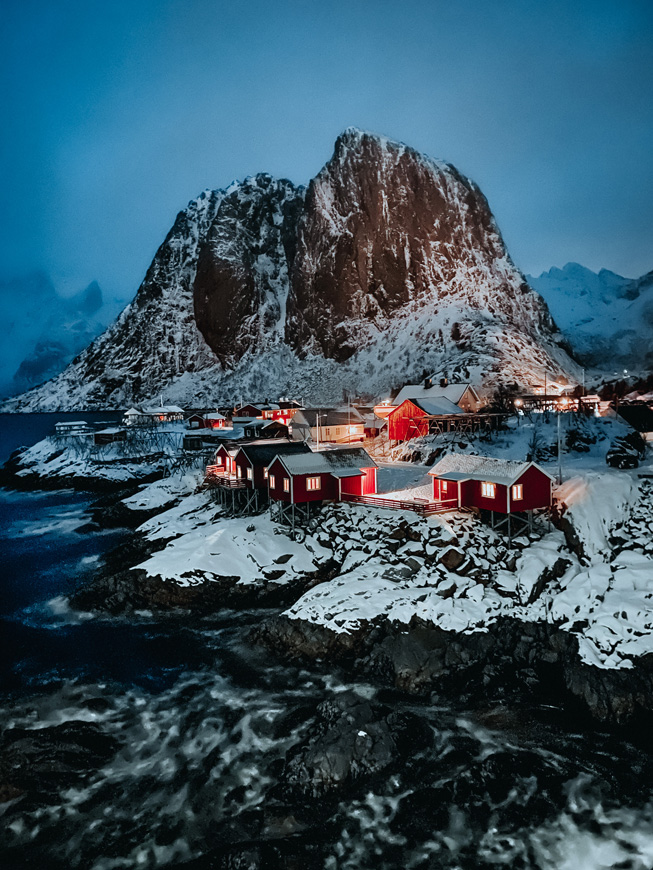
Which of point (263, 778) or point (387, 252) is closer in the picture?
point (263, 778)

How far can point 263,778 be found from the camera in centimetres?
1902

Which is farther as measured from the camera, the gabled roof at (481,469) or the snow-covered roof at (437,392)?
the snow-covered roof at (437,392)

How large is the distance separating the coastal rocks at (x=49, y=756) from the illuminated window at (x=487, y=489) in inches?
981

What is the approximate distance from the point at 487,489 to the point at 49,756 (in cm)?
2719

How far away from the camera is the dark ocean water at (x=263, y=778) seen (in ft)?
52.6

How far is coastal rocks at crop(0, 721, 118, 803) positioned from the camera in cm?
1838

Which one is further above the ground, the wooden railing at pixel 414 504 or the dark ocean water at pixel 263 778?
the wooden railing at pixel 414 504

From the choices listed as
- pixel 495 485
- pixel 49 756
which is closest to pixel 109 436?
pixel 495 485

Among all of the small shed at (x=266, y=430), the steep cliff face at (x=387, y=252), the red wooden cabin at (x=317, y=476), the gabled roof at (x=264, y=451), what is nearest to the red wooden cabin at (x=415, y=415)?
the small shed at (x=266, y=430)

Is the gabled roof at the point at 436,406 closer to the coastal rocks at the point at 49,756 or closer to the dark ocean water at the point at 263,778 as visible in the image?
the dark ocean water at the point at 263,778

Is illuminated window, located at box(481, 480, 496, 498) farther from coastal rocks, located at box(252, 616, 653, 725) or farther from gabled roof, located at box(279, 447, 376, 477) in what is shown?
gabled roof, located at box(279, 447, 376, 477)

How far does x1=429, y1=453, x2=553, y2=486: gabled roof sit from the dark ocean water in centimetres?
1452

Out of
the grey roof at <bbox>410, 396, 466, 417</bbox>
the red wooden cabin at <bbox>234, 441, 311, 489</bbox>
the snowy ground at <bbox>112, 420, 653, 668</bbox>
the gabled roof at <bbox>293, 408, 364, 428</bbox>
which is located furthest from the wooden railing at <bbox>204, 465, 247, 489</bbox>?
the grey roof at <bbox>410, 396, 466, 417</bbox>

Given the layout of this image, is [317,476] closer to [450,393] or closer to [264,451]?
[264,451]
